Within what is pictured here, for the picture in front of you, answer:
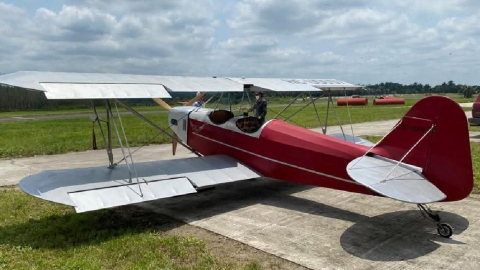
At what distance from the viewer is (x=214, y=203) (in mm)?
7453

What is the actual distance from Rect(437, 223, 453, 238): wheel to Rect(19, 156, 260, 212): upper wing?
3.34m

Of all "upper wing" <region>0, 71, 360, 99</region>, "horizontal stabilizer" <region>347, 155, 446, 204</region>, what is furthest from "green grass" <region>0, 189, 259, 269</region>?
"upper wing" <region>0, 71, 360, 99</region>

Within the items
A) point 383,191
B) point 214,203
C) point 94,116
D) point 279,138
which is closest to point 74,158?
point 94,116

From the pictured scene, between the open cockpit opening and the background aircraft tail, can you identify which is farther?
the open cockpit opening

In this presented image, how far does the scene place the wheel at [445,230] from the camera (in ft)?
17.5

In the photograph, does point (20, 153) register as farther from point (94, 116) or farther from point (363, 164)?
point (363, 164)

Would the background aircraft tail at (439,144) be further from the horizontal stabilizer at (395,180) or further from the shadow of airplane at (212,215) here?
the shadow of airplane at (212,215)

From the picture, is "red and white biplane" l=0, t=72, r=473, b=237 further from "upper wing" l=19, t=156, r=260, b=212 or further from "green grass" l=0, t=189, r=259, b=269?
"green grass" l=0, t=189, r=259, b=269

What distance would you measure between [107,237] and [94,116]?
8.42 ft

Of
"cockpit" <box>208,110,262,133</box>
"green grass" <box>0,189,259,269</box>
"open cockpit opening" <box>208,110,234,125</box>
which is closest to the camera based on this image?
"green grass" <box>0,189,259,269</box>

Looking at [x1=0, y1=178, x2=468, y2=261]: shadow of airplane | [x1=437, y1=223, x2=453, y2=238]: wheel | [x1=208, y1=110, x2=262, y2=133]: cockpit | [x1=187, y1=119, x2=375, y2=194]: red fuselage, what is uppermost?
[x1=208, y1=110, x2=262, y2=133]: cockpit

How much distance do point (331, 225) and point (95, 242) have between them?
347cm

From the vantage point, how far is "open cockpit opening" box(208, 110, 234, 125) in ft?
28.3

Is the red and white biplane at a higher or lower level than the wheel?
higher
